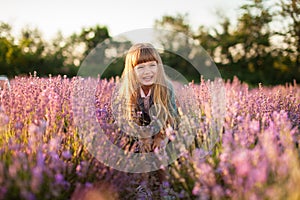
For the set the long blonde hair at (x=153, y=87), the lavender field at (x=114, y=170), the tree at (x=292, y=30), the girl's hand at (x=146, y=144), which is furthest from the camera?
the tree at (x=292, y=30)

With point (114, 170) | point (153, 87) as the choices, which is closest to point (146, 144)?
point (153, 87)

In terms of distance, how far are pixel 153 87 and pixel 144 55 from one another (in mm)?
341

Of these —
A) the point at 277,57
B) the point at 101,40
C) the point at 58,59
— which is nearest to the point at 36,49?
the point at 58,59

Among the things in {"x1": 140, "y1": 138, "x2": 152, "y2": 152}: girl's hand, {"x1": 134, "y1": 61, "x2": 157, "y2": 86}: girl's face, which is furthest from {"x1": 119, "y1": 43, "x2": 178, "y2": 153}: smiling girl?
{"x1": 140, "y1": 138, "x2": 152, "y2": 152}: girl's hand

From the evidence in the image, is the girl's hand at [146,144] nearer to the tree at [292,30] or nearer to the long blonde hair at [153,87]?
the long blonde hair at [153,87]

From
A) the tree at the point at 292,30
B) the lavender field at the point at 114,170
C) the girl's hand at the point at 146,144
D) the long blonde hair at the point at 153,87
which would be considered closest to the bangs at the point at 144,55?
the long blonde hair at the point at 153,87

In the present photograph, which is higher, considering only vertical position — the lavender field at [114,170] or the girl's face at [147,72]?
the girl's face at [147,72]

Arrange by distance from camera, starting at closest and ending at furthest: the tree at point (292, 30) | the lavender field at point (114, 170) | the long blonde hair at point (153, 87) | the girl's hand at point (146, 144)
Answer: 1. the lavender field at point (114, 170)
2. the girl's hand at point (146, 144)
3. the long blonde hair at point (153, 87)
4. the tree at point (292, 30)

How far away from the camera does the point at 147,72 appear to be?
3.66 m

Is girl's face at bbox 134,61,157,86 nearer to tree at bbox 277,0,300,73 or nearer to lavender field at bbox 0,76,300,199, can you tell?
lavender field at bbox 0,76,300,199

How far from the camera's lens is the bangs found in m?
3.66

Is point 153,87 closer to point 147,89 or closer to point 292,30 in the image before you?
point 147,89

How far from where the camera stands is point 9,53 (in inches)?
610

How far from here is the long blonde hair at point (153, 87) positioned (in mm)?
3615
